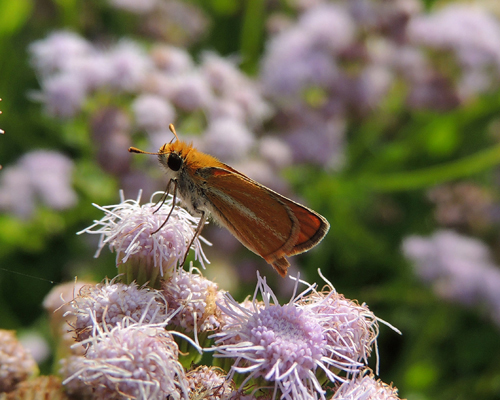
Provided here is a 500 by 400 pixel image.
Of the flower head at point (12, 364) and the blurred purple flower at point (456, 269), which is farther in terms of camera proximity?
the blurred purple flower at point (456, 269)

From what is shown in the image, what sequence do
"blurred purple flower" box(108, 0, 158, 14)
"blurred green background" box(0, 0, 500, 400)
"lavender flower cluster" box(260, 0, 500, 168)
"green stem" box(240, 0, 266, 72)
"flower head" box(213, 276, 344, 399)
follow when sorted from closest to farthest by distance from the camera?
"flower head" box(213, 276, 344, 399)
"blurred green background" box(0, 0, 500, 400)
"lavender flower cluster" box(260, 0, 500, 168)
"blurred purple flower" box(108, 0, 158, 14)
"green stem" box(240, 0, 266, 72)

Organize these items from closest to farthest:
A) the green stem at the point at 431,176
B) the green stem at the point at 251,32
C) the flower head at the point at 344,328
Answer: the flower head at the point at 344,328 → the green stem at the point at 431,176 → the green stem at the point at 251,32

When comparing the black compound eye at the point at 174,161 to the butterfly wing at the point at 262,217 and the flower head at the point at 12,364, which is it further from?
the flower head at the point at 12,364

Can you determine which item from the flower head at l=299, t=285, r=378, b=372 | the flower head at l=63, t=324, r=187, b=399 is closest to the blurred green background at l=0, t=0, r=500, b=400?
the flower head at l=299, t=285, r=378, b=372

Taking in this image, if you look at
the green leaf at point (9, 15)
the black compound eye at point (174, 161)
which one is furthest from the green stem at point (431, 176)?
the green leaf at point (9, 15)

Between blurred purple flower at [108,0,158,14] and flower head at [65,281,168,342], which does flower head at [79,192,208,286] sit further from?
blurred purple flower at [108,0,158,14]

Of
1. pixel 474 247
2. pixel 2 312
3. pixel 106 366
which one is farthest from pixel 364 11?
pixel 106 366

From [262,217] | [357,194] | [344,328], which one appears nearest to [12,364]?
[262,217]

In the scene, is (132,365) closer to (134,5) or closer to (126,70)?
(126,70)
